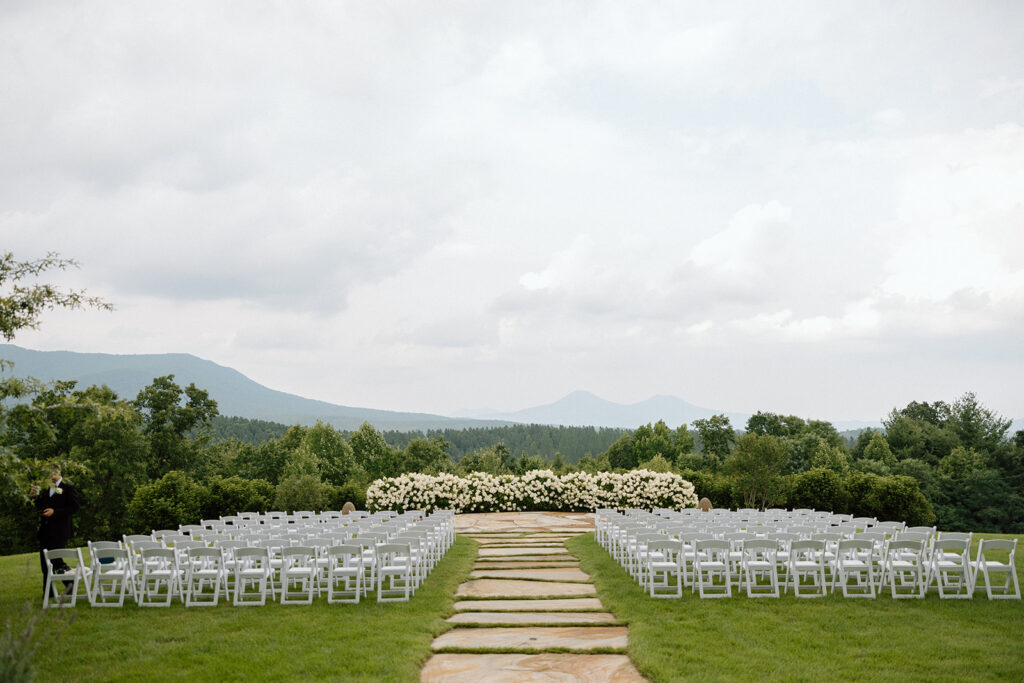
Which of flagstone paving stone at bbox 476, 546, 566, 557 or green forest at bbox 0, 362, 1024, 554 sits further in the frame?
green forest at bbox 0, 362, 1024, 554

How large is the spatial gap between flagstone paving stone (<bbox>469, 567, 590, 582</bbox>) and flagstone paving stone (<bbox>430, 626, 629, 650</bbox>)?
3350mm

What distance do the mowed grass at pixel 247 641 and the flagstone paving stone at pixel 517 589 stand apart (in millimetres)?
654

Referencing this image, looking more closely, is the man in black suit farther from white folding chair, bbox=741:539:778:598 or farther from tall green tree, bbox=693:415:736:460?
tall green tree, bbox=693:415:736:460

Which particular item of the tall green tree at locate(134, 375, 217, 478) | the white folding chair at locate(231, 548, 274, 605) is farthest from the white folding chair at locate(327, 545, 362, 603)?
the tall green tree at locate(134, 375, 217, 478)

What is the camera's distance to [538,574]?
38.4 ft

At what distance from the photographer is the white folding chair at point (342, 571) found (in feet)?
28.8

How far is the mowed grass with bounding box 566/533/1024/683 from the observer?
238 inches

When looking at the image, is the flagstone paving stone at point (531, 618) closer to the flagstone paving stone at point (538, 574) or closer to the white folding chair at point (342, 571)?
the white folding chair at point (342, 571)

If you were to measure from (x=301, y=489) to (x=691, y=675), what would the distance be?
1601cm

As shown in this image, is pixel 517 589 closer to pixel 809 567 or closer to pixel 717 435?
pixel 809 567

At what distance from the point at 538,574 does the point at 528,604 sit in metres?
2.54

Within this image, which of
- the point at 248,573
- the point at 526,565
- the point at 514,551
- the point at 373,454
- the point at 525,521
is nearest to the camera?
→ the point at 248,573

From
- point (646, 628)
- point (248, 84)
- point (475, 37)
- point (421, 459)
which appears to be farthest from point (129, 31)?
point (421, 459)

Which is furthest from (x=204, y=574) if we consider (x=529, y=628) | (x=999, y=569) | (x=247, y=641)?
(x=999, y=569)
